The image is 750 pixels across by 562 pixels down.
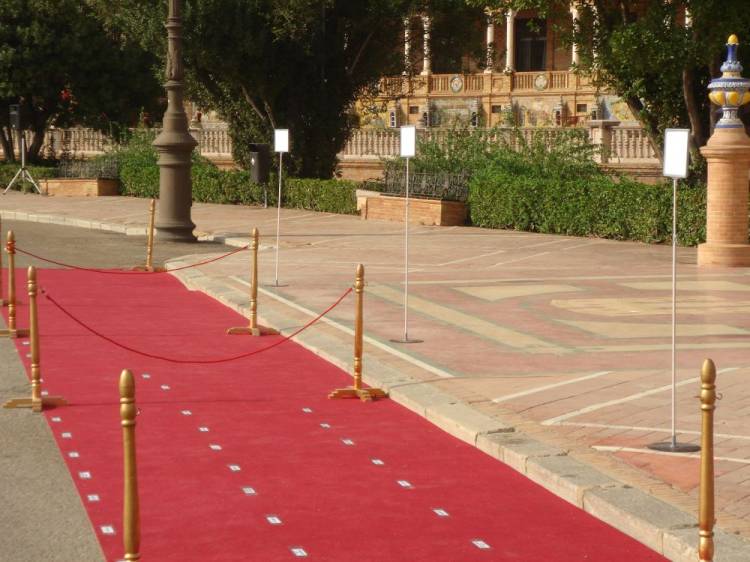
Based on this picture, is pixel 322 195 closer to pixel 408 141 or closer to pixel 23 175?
pixel 23 175

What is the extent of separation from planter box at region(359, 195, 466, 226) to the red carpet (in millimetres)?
17034

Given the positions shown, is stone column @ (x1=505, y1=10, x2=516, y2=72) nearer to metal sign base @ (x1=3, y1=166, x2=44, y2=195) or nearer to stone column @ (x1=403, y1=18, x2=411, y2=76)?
stone column @ (x1=403, y1=18, x2=411, y2=76)

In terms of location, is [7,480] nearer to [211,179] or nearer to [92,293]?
[92,293]

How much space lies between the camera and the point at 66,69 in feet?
154

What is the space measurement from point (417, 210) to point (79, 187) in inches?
604

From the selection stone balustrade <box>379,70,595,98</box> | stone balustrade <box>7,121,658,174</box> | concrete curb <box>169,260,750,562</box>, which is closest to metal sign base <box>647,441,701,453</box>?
concrete curb <box>169,260,750,562</box>

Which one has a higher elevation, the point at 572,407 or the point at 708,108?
the point at 708,108

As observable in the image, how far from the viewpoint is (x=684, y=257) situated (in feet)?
80.5

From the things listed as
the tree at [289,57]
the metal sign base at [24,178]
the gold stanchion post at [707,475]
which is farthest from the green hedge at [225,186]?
the gold stanchion post at [707,475]

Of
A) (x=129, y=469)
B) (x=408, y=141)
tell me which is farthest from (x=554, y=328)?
(x=129, y=469)

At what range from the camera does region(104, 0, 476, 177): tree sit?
34.5 m

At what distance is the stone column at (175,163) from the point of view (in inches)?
1077

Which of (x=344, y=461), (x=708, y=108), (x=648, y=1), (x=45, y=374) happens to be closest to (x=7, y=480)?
(x=344, y=461)

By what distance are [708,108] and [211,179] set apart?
589 inches
